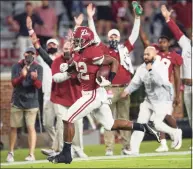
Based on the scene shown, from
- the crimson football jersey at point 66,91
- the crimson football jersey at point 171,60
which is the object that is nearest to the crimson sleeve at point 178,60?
the crimson football jersey at point 171,60

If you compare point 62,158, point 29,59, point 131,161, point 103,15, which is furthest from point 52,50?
point 103,15

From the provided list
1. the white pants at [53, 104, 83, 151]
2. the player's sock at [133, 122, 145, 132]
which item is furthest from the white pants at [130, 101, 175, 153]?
the player's sock at [133, 122, 145, 132]

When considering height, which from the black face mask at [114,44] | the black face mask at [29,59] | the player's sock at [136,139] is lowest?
the player's sock at [136,139]

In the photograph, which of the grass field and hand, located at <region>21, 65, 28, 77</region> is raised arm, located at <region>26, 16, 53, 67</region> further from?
the grass field

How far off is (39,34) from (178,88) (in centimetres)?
567

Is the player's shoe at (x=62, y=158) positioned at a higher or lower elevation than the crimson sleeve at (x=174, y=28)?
lower

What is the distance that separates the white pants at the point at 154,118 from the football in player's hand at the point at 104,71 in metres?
3.05

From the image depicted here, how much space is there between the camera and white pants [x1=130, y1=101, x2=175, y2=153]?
64.9 ft

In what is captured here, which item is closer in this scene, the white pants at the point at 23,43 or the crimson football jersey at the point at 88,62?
the crimson football jersey at the point at 88,62

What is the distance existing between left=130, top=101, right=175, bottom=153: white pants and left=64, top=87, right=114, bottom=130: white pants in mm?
2912

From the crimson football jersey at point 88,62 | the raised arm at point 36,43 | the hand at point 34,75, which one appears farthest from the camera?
the hand at point 34,75

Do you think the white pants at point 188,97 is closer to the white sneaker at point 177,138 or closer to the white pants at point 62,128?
the white sneaker at point 177,138

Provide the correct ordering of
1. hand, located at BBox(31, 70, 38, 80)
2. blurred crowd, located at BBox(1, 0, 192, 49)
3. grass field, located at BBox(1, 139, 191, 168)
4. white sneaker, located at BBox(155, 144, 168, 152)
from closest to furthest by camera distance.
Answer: grass field, located at BBox(1, 139, 191, 168) → hand, located at BBox(31, 70, 38, 80) → white sneaker, located at BBox(155, 144, 168, 152) → blurred crowd, located at BBox(1, 0, 192, 49)

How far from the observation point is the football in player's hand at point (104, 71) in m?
16.7
